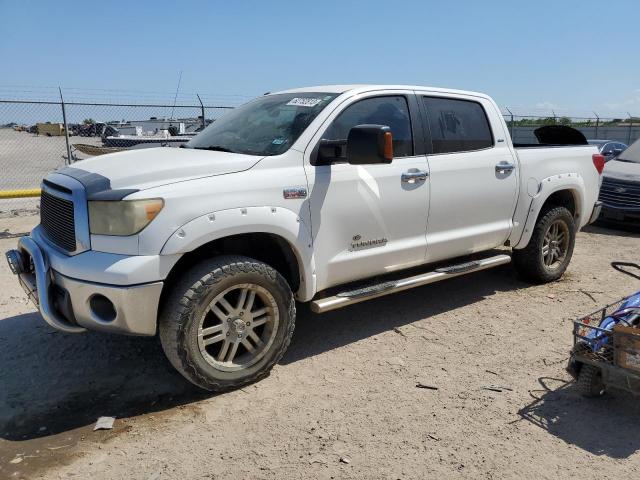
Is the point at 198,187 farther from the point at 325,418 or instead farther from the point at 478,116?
the point at 478,116

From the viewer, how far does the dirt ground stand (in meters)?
2.88

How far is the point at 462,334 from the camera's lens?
4555 mm

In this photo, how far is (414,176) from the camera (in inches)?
168

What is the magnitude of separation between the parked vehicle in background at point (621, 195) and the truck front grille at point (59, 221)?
833cm

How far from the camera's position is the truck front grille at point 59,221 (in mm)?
3320

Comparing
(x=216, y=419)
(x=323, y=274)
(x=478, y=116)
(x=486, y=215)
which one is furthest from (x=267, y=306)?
(x=478, y=116)

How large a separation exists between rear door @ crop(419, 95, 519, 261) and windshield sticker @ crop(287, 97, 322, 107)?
38.1 inches

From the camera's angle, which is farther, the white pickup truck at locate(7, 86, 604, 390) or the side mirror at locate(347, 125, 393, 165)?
the side mirror at locate(347, 125, 393, 165)

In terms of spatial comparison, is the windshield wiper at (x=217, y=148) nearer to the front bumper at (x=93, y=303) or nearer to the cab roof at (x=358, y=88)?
the cab roof at (x=358, y=88)

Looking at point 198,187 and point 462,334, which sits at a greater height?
point 198,187

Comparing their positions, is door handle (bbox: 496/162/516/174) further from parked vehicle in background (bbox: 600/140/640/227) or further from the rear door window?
parked vehicle in background (bbox: 600/140/640/227)

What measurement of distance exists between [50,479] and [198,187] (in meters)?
1.72

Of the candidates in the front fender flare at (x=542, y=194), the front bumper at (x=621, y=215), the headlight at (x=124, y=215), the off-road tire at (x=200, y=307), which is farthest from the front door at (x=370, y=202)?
the front bumper at (x=621, y=215)

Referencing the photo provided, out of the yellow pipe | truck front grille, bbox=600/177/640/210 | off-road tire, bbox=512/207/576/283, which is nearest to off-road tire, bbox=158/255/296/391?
off-road tire, bbox=512/207/576/283
